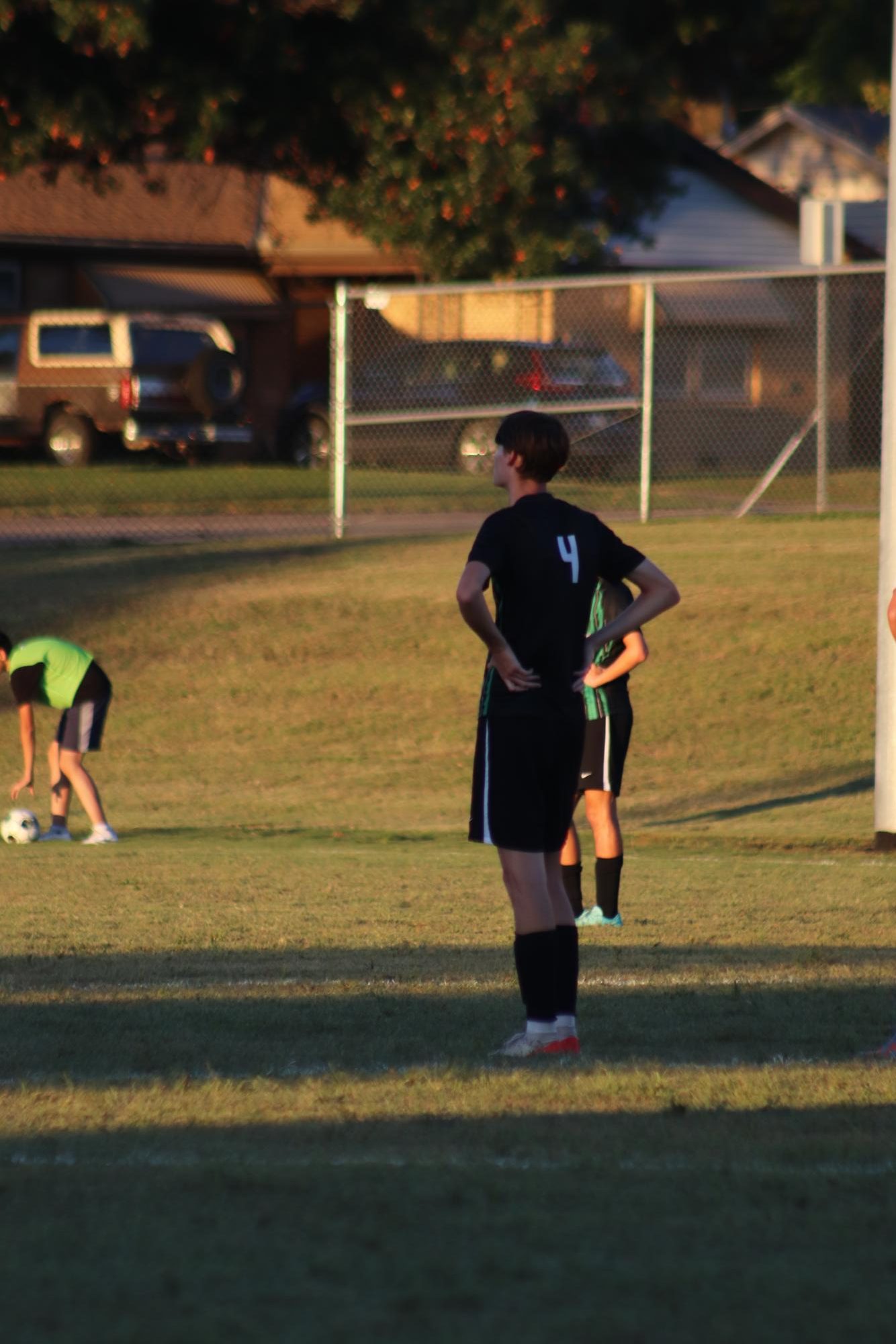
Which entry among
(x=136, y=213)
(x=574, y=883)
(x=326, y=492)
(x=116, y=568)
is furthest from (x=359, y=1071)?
(x=136, y=213)

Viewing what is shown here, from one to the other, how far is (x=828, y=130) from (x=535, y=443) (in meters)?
44.6

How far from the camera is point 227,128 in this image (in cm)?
2552

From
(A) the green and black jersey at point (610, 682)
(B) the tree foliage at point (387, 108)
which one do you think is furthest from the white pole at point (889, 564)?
(B) the tree foliage at point (387, 108)

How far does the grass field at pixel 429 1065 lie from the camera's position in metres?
3.57

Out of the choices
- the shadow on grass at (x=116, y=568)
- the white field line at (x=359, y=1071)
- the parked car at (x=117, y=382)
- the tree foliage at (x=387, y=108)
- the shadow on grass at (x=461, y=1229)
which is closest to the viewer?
the shadow on grass at (x=461, y=1229)

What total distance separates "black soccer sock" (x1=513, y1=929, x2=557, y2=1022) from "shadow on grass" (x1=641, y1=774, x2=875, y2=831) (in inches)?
275

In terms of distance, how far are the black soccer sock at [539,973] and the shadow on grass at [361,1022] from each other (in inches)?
7.0

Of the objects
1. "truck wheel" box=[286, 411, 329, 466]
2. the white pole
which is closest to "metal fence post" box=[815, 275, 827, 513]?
the white pole

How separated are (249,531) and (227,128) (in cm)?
664

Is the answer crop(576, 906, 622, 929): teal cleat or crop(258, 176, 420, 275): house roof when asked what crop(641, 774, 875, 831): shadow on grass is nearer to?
crop(576, 906, 622, 929): teal cleat

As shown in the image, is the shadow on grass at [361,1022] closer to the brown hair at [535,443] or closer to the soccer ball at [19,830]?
the brown hair at [535,443]

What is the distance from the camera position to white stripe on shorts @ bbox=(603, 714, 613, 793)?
28.1ft

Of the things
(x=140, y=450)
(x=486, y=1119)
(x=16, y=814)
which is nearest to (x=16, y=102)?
(x=140, y=450)

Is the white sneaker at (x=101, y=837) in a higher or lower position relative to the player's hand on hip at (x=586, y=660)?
lower
